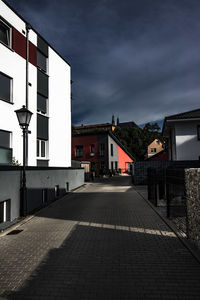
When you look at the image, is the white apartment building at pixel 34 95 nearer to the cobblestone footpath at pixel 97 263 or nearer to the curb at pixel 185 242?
the cobblestone footpath at pixel 97 263

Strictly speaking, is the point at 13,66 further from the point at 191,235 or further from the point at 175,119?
the point at 175,119

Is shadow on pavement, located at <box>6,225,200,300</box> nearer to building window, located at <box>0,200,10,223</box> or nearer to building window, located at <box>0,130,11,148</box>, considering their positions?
building window, located at <box>0,200,10,223</box>

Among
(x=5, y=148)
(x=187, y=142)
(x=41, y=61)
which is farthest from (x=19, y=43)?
(x=187, y=142)

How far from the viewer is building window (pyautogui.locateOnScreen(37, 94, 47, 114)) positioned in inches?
540

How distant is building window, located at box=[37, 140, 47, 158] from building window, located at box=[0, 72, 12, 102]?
3.40 m

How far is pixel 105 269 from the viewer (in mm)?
3799

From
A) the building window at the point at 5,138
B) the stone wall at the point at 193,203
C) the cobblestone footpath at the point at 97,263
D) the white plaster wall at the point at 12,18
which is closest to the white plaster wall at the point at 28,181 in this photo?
the cobblestone footpath at the point at 97,263

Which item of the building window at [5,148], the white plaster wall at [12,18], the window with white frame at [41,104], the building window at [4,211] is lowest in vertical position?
the building window at [4,211]

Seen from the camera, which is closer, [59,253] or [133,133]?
[59,253]

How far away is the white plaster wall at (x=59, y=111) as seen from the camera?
15.1 meters

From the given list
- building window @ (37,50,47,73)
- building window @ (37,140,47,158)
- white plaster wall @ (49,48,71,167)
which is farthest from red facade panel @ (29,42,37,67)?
building window @ (37,140,47,158)

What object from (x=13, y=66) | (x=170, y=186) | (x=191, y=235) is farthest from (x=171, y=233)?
(x=13, y=66)

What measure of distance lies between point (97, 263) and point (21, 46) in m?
12.1

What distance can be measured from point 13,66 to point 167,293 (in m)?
11.9
